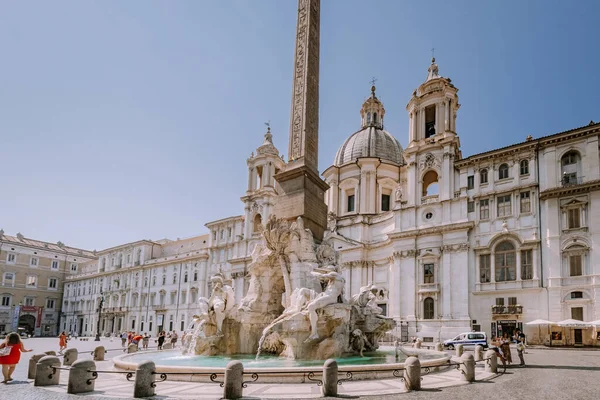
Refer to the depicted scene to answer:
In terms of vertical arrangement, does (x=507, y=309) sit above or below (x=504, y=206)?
below

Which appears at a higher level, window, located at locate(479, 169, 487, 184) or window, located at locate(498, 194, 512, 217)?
window, located at locate(479, 169, 487, 184)

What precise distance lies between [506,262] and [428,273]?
21.2 ft

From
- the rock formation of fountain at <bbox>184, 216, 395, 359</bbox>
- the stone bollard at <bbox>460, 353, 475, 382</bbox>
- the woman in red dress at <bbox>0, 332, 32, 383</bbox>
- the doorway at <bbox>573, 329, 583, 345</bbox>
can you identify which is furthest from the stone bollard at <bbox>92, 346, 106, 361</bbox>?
the doorway at <bbox>573, 329, 583, 345</bbox>

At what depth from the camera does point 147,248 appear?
7169 cm

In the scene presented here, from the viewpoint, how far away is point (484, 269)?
1433 inches

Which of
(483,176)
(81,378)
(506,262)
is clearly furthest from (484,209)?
(81,378)

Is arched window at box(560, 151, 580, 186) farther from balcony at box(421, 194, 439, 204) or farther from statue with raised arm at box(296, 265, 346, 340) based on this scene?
statue with raised arm at box(296, 265, 346, 340)

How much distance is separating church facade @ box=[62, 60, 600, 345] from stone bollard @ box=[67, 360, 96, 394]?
20.5 m

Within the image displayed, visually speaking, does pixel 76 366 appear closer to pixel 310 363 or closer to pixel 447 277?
pixel 310 363

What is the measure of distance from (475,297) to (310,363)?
27.0 m

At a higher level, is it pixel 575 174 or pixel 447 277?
pixel 575 174

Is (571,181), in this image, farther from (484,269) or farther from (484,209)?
(484,269)

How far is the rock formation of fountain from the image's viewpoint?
14.3 meters

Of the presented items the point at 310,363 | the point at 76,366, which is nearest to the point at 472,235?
the point at 310,363
